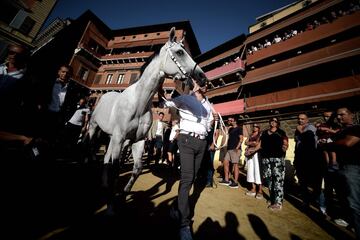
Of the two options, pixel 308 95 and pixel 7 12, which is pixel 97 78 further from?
pixel 308 95

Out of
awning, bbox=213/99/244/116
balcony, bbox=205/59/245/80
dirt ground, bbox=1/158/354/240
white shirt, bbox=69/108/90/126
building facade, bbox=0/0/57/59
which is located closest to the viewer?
dirt ground, bbox=1/158/354/240

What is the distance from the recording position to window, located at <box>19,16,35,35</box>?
19266mm

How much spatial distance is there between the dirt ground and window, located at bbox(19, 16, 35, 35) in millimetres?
24184

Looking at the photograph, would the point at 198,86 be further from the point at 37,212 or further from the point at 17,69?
the point at 17,69

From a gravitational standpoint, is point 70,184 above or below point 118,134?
below

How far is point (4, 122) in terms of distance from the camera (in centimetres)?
265

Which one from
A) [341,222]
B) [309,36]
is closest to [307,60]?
[309,36]

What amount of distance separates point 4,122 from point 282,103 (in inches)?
780

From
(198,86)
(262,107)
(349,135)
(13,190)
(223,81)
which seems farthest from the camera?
(223,81)

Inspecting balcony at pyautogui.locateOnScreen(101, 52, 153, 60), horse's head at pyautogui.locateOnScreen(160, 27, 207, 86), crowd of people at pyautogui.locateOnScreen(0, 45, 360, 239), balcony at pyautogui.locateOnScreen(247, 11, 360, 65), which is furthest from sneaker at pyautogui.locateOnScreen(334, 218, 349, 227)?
balcony at pyautogui.locateOnScreen(101, 52, 153, 60)

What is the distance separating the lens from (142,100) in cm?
332

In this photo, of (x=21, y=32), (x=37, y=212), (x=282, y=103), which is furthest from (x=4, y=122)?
(x=21, y=32)

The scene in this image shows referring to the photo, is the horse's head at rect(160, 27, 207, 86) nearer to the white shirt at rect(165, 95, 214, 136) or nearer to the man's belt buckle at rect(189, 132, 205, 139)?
the white shirt at rect(165, 95, 214, 136)

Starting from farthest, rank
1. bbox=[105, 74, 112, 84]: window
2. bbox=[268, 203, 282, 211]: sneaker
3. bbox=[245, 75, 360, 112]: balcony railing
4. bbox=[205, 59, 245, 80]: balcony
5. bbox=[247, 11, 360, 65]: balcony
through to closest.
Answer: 1. bbox=[105, 74, 112, 84]: window
2. bbox=[205, 59, 245, 80]: balcony
3. bbox=[247, 11, 360, 65]: balcony
4. bbox=[245, 75, 360, 112]: balcony railing
5. bbox=[268, 203, 282, 211]: sneaker
